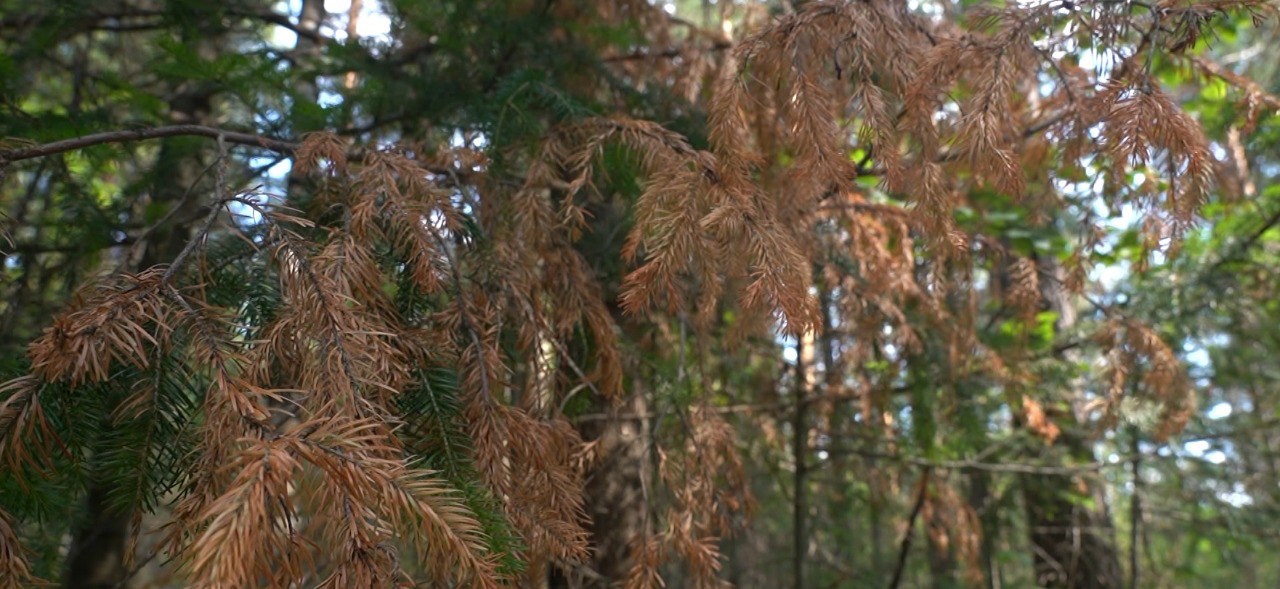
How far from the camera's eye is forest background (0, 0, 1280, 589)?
A: 173 cm

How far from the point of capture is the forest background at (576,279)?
5.67ft

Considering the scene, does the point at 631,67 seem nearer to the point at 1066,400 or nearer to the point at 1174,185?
the point at 1174,185

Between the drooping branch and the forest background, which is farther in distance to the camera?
the drooping branch

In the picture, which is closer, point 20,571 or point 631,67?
point 20,571

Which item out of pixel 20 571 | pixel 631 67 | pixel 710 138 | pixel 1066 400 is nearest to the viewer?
pixel 20 571

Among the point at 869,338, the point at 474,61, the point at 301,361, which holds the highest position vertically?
the point at 474,61

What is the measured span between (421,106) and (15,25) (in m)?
1.97

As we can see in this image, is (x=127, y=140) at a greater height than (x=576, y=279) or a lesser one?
greater

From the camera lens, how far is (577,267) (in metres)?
2.81

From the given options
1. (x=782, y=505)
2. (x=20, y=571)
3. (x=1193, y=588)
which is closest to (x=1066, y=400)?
(x=782, y=505)

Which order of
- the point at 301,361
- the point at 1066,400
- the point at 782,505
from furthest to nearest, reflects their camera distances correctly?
the point at 782,505 → the point at 1066,400 → the point at 301,361

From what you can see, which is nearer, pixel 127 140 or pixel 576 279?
pixel 127 140

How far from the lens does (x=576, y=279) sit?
2781mm

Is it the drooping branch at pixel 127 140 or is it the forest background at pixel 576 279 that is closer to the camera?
the forest background at pixel 576 279
